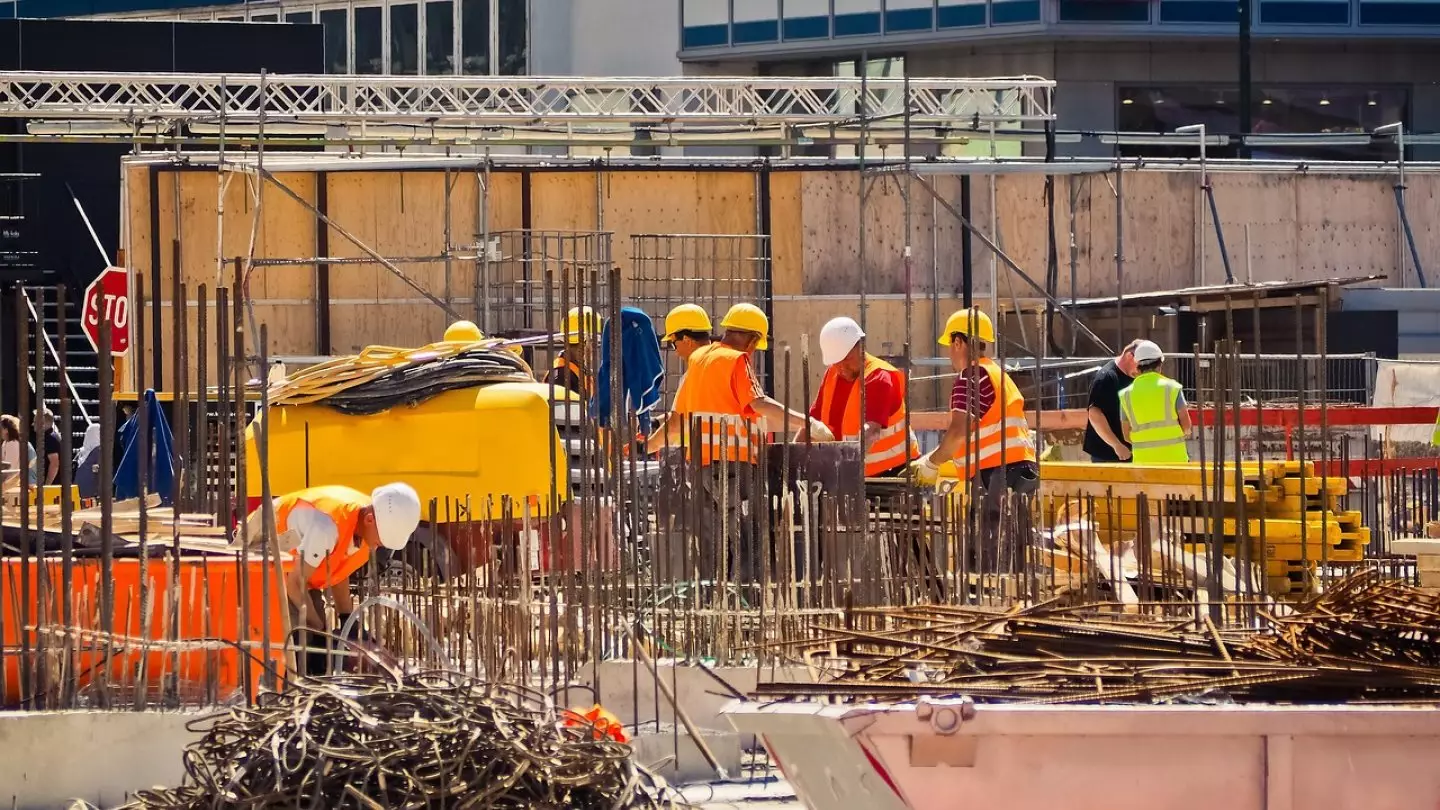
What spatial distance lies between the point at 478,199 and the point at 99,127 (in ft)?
13.2

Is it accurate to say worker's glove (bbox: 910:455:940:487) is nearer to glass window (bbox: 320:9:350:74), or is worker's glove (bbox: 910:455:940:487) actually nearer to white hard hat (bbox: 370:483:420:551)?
white hard hat (bbox: 370:483:420:551)

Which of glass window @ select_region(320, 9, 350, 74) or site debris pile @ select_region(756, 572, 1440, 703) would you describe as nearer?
site debris pile @ select_region(756, 572, 1440, 703)

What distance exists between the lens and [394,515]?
9375 millimetres

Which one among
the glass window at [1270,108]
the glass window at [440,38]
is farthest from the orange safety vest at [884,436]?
the glass window at [440,38]

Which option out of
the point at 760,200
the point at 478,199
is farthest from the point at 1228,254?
the point at 478,199

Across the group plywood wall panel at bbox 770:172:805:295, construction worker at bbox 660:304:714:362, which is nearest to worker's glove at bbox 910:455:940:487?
construction worker at bbox 660:304:714:362

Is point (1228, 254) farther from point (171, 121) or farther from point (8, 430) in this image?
point (8, 430)

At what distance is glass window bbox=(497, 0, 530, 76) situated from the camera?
38781mm

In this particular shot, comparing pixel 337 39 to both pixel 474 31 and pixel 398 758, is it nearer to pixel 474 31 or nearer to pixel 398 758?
pixel 474 31

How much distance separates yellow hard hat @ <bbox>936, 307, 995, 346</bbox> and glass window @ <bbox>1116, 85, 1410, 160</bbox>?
24955 mm

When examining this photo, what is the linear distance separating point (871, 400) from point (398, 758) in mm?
5617

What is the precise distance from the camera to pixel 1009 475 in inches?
444

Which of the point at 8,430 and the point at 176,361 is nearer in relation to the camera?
the point at 176,361

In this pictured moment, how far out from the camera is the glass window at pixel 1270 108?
1446 inches
